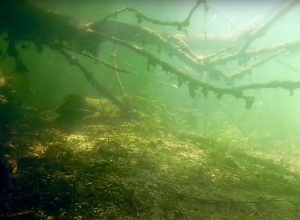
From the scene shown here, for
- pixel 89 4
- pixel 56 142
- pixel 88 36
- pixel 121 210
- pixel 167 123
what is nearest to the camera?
pixel 121 210

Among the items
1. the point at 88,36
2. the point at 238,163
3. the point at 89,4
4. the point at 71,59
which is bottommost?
the point at 238,163

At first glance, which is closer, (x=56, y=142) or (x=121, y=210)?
(x=121, y=210)

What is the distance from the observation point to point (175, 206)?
3314 mm

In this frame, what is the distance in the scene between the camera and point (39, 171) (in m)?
3.52

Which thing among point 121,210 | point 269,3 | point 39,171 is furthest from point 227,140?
point 269,3

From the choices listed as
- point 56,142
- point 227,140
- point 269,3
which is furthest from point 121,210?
point 269,3

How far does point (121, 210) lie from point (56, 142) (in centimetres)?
205

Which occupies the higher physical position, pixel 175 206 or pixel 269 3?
pixel 269 3

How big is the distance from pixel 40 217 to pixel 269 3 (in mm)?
9878

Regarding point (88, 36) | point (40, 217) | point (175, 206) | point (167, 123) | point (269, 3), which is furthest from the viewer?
point (269, 3)

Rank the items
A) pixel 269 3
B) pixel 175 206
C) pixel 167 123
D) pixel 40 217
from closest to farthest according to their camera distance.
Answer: pixel 40 217
pixel 175 206
pixel 167 123
pixel 269 3

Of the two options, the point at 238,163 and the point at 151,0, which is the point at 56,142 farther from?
the point at 151,0

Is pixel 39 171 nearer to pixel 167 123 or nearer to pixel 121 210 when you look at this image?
pixel 121 210

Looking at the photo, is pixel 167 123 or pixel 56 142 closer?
pixel 56 142
